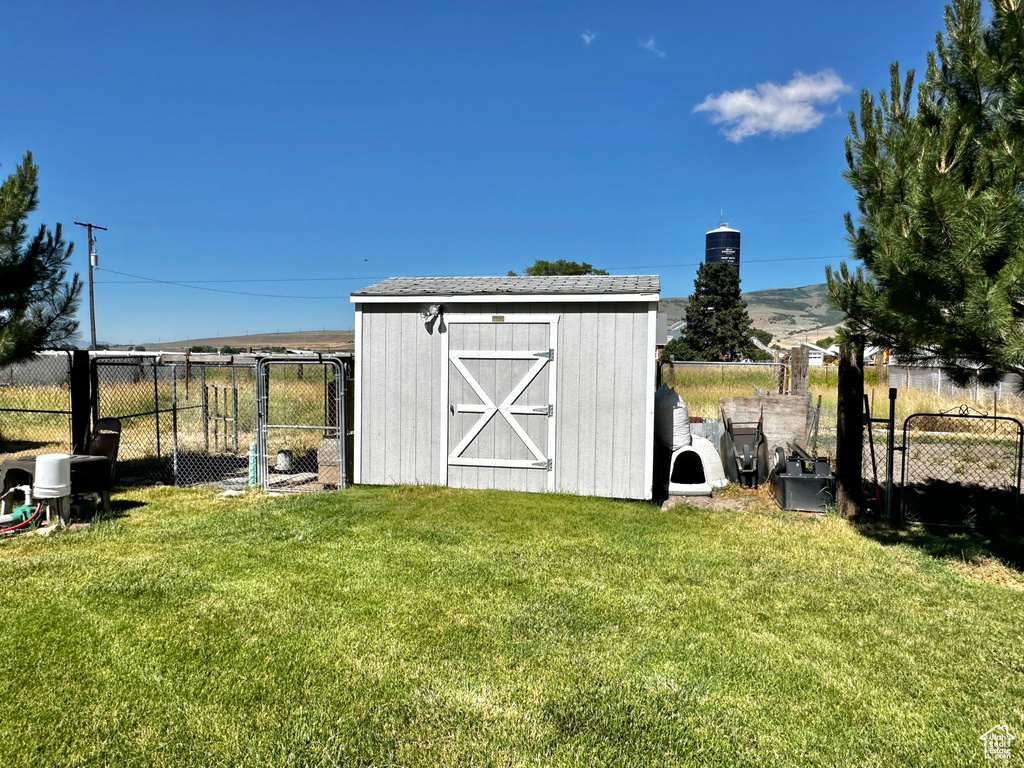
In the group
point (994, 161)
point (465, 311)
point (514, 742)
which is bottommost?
point (514, 742)

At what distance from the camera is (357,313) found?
26.4 ft

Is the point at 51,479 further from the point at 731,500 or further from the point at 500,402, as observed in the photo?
the point at 731,500

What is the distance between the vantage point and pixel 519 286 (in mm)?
7746

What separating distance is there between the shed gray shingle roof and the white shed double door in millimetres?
315

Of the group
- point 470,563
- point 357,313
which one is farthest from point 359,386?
point 470,563

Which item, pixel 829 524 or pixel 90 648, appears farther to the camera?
pixel 829 524

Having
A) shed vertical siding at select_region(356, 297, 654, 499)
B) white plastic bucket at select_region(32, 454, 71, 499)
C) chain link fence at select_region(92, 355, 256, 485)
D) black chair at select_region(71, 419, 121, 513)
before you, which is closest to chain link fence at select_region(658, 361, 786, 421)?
shed vertical siding at select_region(356, 297, 654, 499)

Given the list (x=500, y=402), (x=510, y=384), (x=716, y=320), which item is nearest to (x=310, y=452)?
(x=500, y=402)

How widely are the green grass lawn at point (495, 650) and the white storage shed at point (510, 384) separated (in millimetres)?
1560

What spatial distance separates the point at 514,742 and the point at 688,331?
5108 cm

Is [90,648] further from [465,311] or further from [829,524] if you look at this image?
[829,524]

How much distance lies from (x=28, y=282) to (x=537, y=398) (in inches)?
265

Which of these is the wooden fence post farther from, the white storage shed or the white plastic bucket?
the white plastic bucket

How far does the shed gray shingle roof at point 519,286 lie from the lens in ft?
24.4
